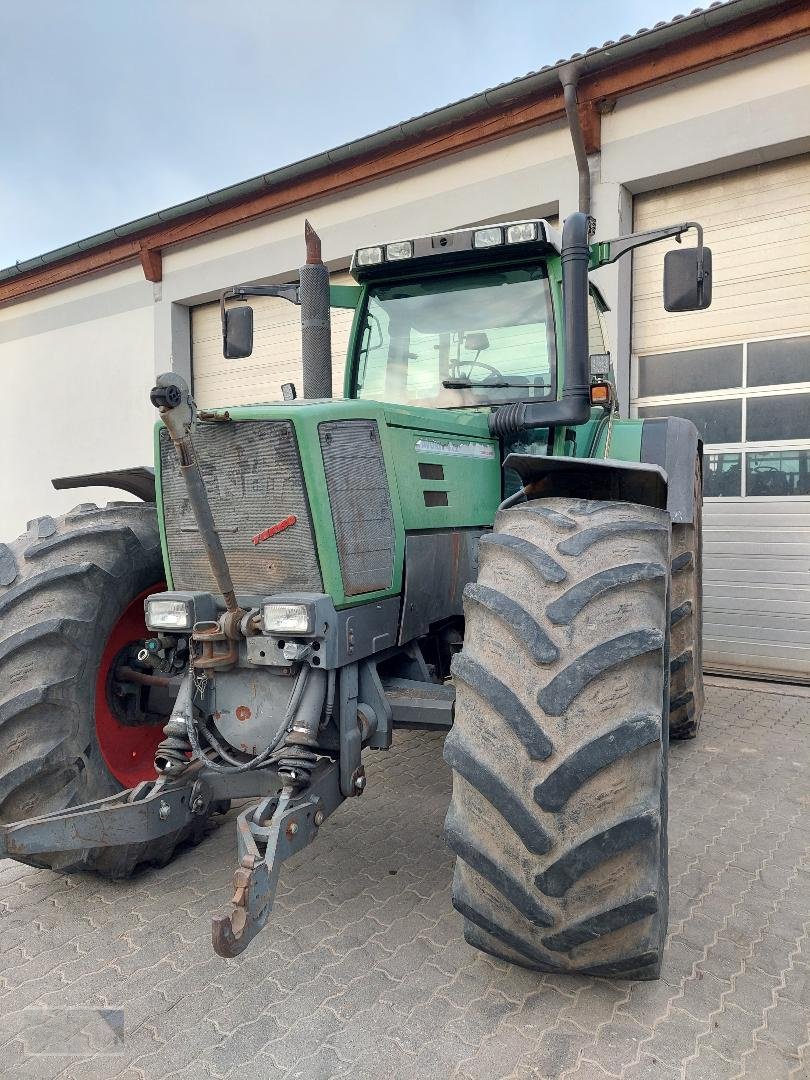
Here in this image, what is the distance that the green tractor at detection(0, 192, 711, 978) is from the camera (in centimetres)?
179

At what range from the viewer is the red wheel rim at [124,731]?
2896 millimetres

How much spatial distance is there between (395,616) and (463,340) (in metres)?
1.36

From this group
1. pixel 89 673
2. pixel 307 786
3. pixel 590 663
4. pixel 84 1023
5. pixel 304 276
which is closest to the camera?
pixel 590 663

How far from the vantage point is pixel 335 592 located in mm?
2324

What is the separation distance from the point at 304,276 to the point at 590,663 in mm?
2242

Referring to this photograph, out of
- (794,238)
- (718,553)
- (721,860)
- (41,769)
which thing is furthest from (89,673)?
(794,238)

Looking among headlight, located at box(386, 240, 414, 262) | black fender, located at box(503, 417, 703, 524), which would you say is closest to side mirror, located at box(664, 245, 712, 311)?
black fender, located at box(503, 417, 703, 524)

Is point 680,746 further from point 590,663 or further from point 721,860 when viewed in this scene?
point 590,663

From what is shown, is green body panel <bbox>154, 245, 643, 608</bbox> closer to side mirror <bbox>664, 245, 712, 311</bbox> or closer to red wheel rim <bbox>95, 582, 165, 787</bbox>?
side mirror <bbox>664, 245, 712, 311</bbox>

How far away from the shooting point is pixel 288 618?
7.29 ft

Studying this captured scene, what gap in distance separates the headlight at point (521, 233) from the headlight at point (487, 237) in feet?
0.13

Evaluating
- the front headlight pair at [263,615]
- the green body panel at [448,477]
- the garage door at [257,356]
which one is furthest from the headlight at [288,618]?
the garage door at [257,356]

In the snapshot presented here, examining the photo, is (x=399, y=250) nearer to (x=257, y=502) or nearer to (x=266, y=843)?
(x=257, y=502)

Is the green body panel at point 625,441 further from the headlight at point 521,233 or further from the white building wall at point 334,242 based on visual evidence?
the white building wall at point 334,242
